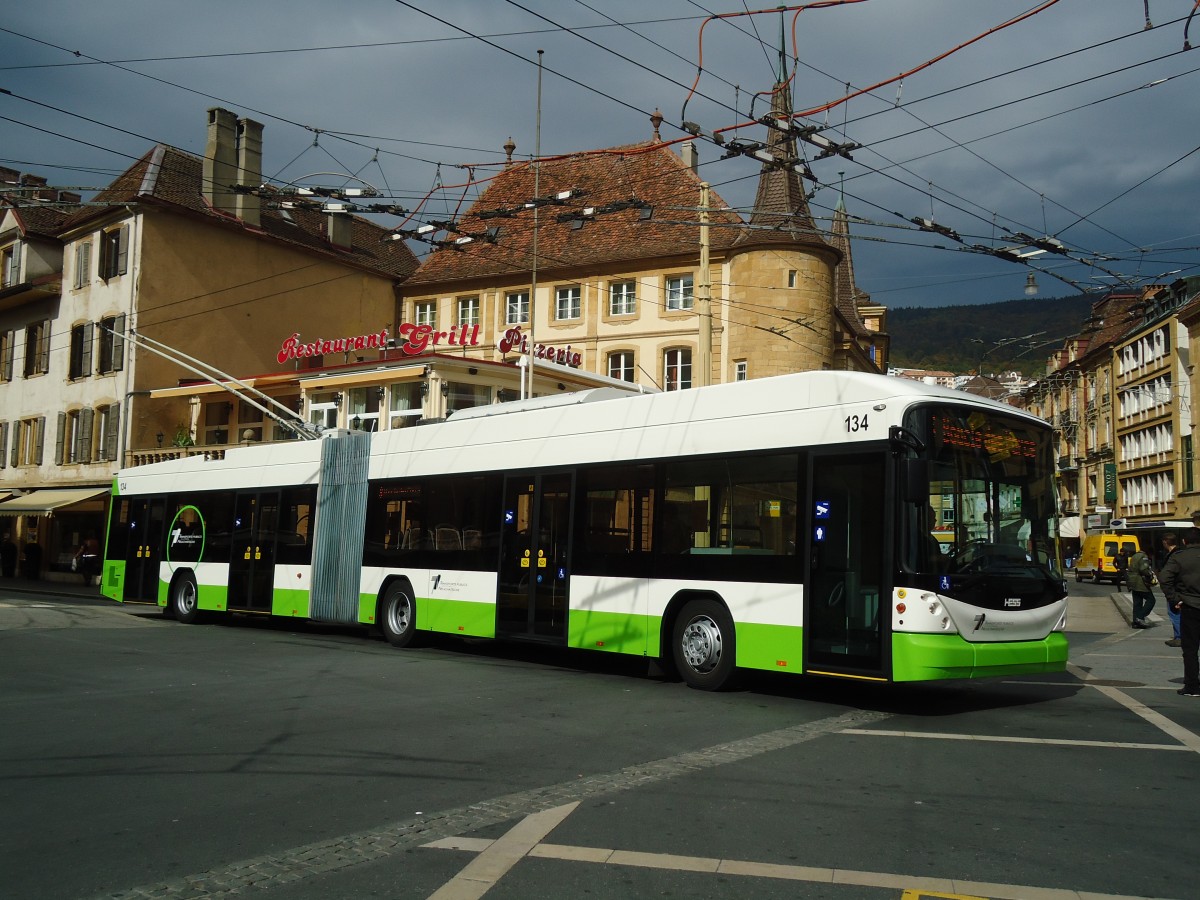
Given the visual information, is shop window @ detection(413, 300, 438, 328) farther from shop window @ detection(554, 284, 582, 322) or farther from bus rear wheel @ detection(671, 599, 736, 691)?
bus rear wheel @ detection(671, 599, 736, 691)

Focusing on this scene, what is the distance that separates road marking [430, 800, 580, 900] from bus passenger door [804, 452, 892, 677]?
4460mm

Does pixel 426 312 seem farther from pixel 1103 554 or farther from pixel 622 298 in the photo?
pixel 1103 554

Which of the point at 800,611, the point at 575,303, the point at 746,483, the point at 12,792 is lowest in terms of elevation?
the point at 12,792

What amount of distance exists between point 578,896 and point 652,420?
8340 millimetres

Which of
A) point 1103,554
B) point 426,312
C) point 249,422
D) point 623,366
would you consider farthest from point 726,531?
point 1103,554

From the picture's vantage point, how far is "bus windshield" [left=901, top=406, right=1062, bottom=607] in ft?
32.4

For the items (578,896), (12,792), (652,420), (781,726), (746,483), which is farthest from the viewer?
(652,420)

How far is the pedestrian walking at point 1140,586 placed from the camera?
2166 centimetres

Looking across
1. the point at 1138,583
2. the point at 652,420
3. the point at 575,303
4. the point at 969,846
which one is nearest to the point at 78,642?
the point at 652,420

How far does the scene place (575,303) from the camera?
4519 centimetres

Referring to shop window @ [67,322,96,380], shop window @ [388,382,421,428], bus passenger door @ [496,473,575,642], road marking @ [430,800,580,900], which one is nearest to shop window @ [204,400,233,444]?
shop window @ [67,322,96,380]

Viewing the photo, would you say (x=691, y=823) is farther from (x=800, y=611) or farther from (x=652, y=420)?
(x=652, y=420)

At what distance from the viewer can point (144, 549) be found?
73.7 feet

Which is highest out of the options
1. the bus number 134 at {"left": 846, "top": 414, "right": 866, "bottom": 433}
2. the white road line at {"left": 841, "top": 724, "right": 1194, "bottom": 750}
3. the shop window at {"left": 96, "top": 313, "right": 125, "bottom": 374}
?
the shop window at {"left": 96, "top": 313, "right": 125, "bottom": 374}
